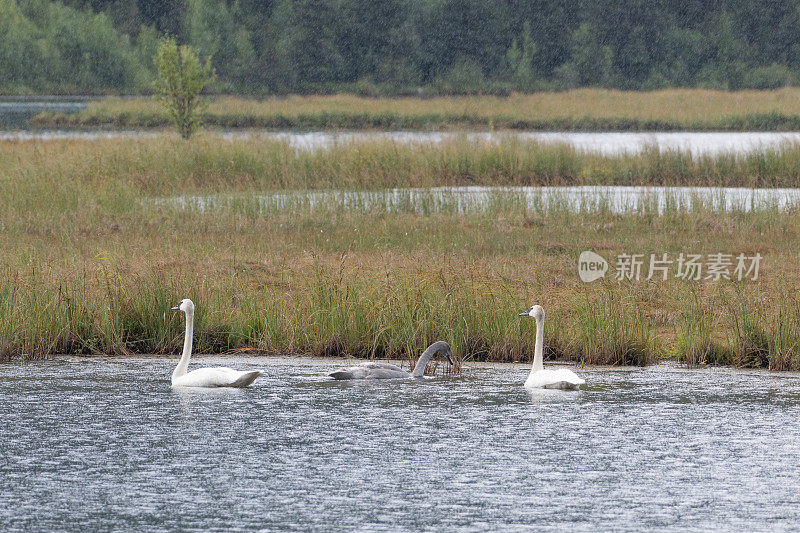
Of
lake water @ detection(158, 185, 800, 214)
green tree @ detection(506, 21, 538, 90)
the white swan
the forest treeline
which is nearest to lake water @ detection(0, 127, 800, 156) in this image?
lake water @ detection(158, 185, 800, 214)

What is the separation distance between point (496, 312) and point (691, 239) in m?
8.79

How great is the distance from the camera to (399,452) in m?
9.10

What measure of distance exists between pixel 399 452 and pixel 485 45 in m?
88.1

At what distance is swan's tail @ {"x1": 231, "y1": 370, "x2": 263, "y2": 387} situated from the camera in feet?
36.9

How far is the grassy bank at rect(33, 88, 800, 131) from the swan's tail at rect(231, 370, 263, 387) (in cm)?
5336

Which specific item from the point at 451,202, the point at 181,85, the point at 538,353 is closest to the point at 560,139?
the point at 181,85

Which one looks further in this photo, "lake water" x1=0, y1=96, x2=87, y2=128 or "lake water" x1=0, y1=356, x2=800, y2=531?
"lake water" x1=0, y1=96, x2=87, y2=128

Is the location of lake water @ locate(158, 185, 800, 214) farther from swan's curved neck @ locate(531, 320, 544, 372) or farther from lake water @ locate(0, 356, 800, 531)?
swan's curved neck @ locate(531, 320, 544, 372)

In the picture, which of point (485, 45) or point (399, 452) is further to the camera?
point (485, 45)

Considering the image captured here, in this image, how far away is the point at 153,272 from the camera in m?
13.9

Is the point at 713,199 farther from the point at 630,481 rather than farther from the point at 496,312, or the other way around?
the point at 630,481

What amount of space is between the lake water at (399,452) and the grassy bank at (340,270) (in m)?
0.82

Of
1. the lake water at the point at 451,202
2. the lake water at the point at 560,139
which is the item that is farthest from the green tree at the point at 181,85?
the lake water at the point at 451,202

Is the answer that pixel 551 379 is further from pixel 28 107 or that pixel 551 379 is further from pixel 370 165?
pixel 28 107
